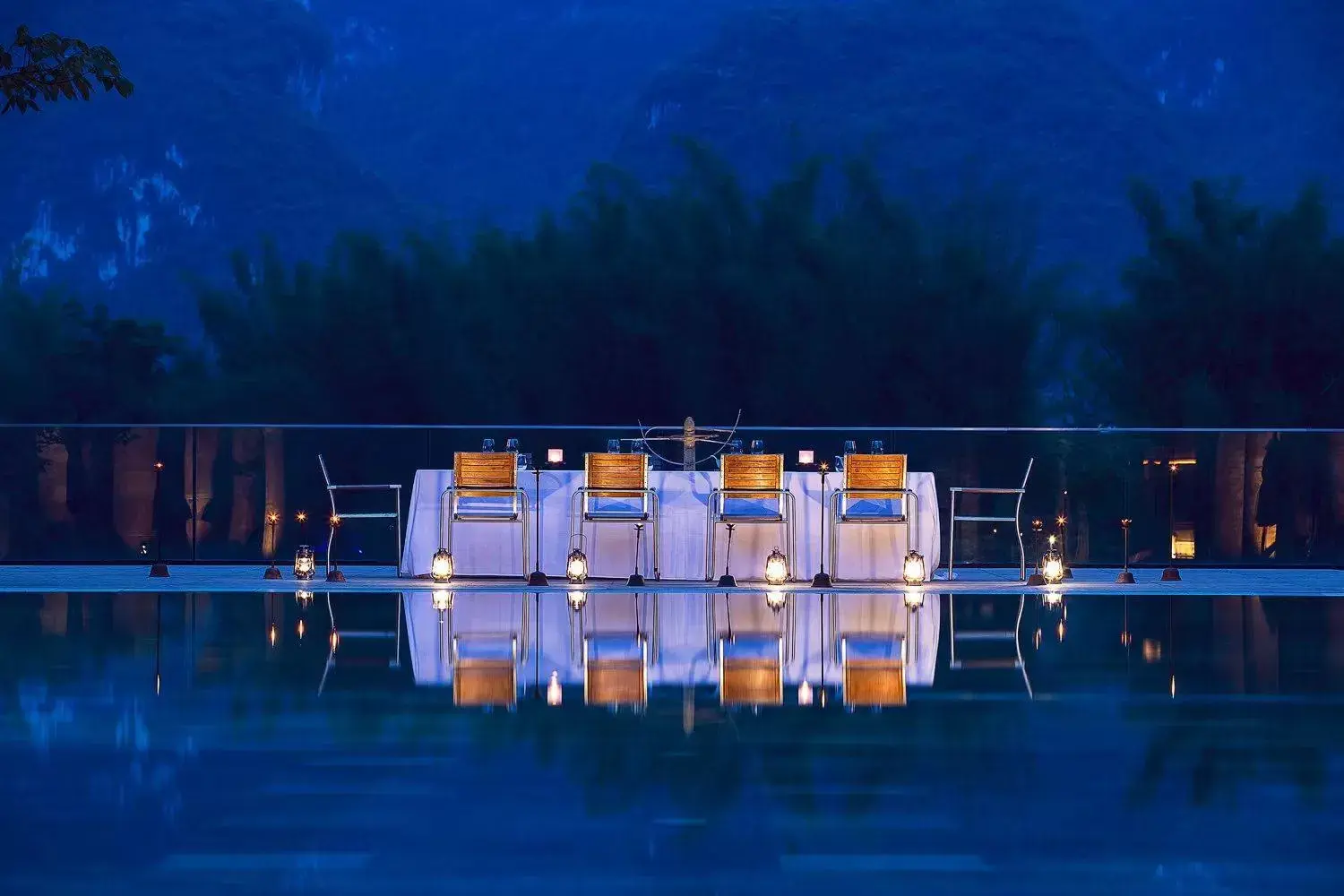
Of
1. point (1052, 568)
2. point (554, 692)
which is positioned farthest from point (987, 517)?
point (554, 692)

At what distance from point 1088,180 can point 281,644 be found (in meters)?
33.0

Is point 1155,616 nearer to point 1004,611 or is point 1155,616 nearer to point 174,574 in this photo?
point 1004,611

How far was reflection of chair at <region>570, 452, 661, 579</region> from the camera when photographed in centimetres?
1020

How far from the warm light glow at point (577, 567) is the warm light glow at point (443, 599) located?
65 centimetres

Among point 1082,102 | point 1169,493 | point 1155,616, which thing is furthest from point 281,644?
point 1082,102

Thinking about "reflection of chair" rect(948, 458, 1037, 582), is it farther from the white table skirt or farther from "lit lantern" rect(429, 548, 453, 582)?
"lit lantern" rect(429, 548, 453, 582)

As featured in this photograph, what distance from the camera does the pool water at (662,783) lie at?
330 cm

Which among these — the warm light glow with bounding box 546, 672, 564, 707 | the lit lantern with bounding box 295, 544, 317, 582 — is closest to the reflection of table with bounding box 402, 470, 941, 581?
the lit lantern with bounding box 295, 544, 317, 582

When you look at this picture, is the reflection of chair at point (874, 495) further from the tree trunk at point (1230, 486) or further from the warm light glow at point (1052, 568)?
the tree trunk at point (1230, 486)

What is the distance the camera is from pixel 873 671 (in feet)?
20.7

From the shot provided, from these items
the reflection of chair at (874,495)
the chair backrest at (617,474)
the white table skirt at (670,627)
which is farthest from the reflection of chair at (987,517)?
the chair backrest at (617,474)

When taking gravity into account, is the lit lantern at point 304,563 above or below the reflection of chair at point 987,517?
below

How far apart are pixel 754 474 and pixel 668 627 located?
2.42 meters

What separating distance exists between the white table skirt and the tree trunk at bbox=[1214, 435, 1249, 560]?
3.48 metres
